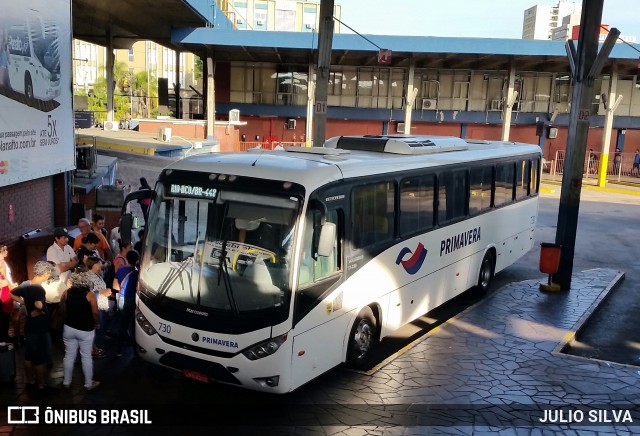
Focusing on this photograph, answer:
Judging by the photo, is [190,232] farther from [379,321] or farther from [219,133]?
[219,133]

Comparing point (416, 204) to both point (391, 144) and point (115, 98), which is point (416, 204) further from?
point (115, 98)

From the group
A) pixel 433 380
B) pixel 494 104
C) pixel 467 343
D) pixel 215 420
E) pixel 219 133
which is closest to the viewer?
pixel 215 420

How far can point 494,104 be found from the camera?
41094 mm

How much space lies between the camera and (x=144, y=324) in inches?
296

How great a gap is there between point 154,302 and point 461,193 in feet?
21.1

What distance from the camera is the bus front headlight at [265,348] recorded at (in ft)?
22.3

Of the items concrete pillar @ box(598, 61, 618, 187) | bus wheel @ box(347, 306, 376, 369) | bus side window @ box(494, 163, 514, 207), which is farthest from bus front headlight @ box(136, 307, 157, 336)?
concrete pillar @ box(598, 61, 618, 187)

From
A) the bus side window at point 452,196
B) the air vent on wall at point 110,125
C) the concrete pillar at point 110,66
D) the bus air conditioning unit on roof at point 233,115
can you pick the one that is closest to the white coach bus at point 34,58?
the bus side window at point 452,196

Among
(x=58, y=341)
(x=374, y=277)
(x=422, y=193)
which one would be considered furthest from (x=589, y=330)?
(x=58, y=341)

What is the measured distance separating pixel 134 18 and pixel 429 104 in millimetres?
19890

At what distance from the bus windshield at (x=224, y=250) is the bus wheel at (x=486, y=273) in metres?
7.11

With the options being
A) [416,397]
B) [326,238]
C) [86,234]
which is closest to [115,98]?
[86,234]

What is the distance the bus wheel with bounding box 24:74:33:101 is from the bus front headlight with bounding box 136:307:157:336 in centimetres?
529

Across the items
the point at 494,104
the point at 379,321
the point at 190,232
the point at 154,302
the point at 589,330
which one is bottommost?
the point at 589,330
